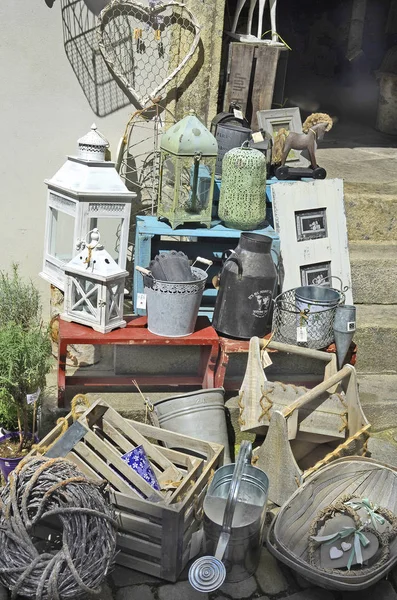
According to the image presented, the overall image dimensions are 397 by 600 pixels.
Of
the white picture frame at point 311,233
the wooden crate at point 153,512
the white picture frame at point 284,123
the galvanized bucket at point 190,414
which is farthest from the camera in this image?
the white picture frame at point 284,123

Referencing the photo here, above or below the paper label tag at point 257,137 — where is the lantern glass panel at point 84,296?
below

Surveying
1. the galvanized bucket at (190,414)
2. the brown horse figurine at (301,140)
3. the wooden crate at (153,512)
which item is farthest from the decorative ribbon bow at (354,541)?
the brown horse figurine at (301,140)

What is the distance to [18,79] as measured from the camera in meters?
4.94

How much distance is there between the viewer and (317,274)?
501 cm

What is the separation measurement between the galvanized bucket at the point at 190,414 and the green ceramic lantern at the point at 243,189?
1.27 m

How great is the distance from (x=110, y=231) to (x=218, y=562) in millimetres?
2180

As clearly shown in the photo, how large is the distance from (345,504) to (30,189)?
3152 mm

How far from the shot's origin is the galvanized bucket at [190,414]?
159 inches

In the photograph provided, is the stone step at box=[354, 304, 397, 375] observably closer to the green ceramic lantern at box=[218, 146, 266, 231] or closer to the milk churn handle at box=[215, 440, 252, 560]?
the green ceramic lantern at box=[218, 146, 266, 231]

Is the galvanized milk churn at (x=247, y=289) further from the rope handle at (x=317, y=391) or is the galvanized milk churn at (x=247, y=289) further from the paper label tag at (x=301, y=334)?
the rope handle at (x=317, y=391)

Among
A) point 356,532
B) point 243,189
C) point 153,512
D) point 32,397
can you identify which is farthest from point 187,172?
point 356,532

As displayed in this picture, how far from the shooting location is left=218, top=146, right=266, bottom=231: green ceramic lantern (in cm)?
464

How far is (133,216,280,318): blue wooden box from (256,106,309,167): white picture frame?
0.81 meters

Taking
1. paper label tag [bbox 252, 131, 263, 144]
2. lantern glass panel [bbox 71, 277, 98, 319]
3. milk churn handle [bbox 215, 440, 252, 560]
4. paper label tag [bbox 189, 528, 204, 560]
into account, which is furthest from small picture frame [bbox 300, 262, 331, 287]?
paper label tag [bbox 189, 528, 204, 560]
